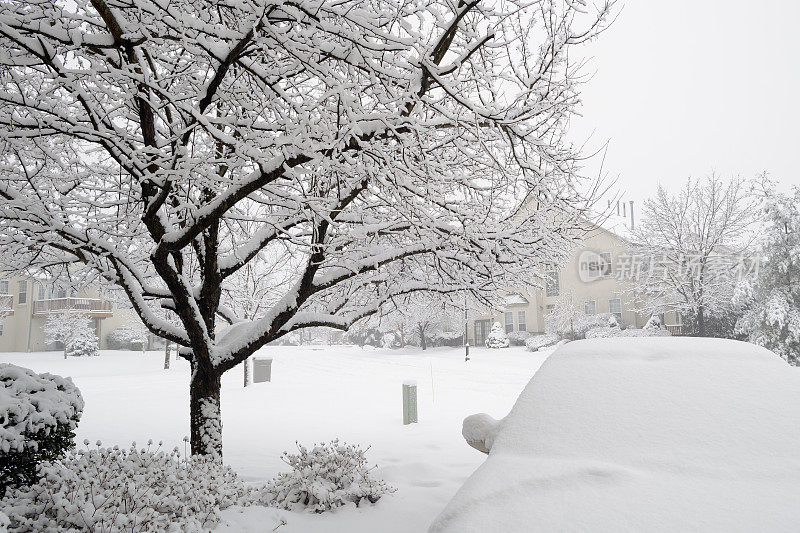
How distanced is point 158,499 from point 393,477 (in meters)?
3.25

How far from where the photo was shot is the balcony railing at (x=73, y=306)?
37188 mm

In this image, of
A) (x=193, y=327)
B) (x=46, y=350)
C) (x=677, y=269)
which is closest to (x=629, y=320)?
(x=677, y=269)

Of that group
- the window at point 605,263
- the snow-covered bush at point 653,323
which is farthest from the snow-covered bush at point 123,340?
the snow-covered bush at point 653,323

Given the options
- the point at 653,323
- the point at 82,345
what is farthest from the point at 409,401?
the point at 82,345

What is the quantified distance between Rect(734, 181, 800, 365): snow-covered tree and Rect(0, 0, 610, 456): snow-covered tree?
17938 mm

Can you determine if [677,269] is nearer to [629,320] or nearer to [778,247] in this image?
[778,247]

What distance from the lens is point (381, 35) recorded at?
368 centimetres

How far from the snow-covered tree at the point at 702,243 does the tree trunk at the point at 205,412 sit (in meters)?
24.6

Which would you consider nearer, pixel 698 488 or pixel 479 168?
pixel 698 488

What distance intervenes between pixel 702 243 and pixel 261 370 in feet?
73.9

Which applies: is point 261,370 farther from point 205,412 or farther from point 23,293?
point 23,293

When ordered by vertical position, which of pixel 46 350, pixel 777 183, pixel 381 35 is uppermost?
pixel 777 183

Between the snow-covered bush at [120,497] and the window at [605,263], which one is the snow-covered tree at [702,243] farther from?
the snow-covered bush at [120,497]

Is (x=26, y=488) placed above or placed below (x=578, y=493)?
below
